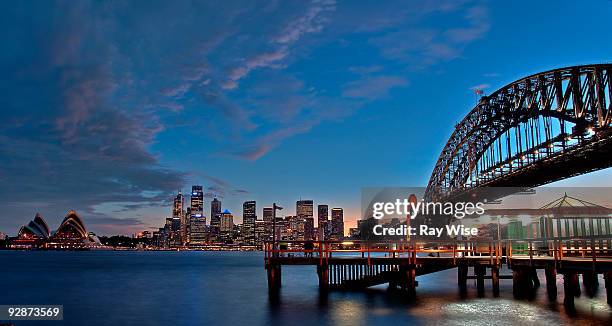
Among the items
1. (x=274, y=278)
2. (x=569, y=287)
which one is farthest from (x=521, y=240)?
(x=274, y=278)

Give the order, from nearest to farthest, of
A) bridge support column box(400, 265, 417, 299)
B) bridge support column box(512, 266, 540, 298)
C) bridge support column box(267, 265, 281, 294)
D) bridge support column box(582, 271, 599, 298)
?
bridge support column box(512, 266, 540, 298) → bridge support column box(400, 265, 417, 299) → bridge support column box(582, 271, 599, 298) → bridge support column box(267, 265, 281, 294)

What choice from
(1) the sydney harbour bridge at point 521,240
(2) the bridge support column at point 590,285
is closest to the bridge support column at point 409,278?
(1) the sydney harbour bridge at point 521,240

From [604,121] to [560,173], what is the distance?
1217 cm

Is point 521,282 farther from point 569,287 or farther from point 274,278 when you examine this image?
point 274,278

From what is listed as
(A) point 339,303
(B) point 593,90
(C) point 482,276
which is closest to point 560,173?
(B) point 593,90

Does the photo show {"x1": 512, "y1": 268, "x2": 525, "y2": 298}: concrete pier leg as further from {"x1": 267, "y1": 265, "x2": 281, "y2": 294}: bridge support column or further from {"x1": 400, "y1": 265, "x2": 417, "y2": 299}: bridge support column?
{"x1": 267, "y1": 265, "x2": 281, "y2": 294}: bridge support column

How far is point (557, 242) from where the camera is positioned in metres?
29.0

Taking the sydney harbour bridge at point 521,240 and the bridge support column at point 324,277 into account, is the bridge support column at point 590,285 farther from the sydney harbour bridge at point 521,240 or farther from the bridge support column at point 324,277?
the bridge support column at point 324,277

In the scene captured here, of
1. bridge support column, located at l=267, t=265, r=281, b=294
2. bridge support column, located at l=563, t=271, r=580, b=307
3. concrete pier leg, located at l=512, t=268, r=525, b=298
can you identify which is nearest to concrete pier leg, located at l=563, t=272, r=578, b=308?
bridge support column, located at l=563, t=271, r=580, b=307

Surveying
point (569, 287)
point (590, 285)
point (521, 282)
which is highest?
point (569, 287)

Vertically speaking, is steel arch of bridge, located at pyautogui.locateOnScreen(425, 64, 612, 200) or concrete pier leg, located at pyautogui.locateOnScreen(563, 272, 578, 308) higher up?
steel arch of bridge, located at pyautogui.locateOnScreen(425, 64, 612, 200)

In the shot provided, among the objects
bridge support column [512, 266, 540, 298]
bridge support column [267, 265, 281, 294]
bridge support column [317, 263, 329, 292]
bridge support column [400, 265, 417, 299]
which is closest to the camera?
bridge support column [512, 266, 540, 298]

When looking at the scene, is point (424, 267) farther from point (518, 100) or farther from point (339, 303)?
point (518, 100)

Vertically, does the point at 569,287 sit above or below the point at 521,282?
above
